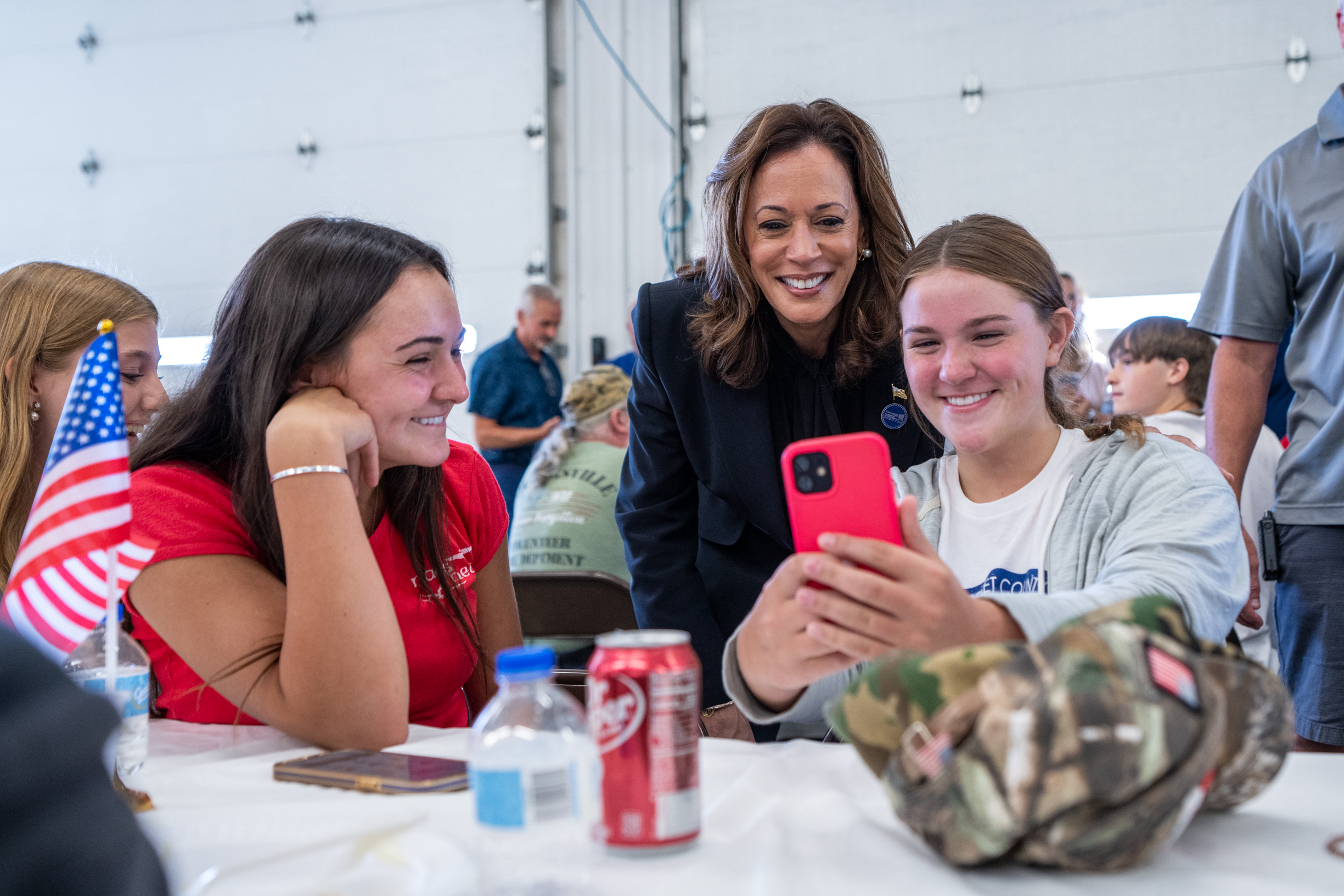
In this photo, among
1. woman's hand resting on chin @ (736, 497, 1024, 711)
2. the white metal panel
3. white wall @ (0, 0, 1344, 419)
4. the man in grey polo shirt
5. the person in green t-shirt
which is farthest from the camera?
white wall @ (0, 0, 1344, 419)

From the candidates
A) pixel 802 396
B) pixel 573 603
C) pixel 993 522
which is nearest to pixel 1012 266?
pixel 993 522

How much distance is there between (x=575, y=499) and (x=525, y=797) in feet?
6.47

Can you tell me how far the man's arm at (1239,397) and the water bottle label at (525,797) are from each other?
1829 millimetres

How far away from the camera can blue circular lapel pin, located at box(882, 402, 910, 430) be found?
175 centimetres

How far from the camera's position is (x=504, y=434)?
189 inches

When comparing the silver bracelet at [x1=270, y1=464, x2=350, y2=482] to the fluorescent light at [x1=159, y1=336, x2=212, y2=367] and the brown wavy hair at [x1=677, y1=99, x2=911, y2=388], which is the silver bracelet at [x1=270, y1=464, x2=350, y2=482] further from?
the fluorescent light at [x1=159, y1=336, x2=212, y2=367]

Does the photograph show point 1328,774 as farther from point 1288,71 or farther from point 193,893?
point 1288,71

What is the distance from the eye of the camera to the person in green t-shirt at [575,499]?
2.62 meters

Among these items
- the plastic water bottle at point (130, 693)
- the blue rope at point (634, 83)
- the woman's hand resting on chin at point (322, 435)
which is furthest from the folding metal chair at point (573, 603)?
the blue rope at point (634, 83)

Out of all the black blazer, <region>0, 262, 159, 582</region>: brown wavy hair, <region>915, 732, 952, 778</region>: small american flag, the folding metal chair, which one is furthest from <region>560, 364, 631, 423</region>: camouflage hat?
<region>915, 732, 952, 778</region>: small american flag

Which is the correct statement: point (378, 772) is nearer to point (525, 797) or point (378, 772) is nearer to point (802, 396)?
point (525, 797)

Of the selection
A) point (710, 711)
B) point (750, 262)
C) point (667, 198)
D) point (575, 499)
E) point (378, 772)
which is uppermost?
point (667, 198)

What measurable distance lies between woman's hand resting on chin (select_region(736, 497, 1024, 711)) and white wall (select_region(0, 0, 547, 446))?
4.86 meters

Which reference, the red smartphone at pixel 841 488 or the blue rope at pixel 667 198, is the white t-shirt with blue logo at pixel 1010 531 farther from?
the blue rope at pixel 667 198
